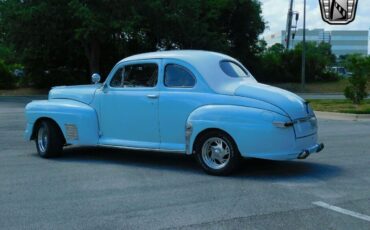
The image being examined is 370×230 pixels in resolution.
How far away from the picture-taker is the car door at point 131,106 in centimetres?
861

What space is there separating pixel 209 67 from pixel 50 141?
322 cm

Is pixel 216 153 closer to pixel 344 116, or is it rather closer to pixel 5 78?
pixel 344 116


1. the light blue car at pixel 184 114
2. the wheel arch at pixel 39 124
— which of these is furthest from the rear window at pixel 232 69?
the wheel arch at pixel 39 124

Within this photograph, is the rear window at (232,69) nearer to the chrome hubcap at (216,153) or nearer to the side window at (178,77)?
the side window at (178,77)

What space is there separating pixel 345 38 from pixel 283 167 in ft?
418

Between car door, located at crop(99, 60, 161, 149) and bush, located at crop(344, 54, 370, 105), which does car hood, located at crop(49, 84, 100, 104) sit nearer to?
car door, located at crop(99, 60, 161, 149)

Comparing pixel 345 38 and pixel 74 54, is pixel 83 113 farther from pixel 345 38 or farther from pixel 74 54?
pixel 345 38

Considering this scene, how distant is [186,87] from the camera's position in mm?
8375

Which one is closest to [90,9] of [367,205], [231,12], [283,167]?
[231,12]

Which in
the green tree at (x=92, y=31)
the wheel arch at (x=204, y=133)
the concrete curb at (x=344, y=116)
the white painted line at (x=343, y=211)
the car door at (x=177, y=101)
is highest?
the green tree at (x=92, y=31)

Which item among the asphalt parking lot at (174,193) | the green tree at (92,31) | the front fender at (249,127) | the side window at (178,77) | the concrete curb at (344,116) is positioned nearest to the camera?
the asphalt parking lot at (174,193)

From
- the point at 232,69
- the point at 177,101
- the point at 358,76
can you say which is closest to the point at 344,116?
the point at 358,76

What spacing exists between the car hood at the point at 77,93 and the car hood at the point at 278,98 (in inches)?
109

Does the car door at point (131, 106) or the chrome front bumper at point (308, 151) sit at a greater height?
the car door at point (131, 106)
